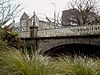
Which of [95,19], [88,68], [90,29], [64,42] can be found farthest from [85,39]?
[95,19]

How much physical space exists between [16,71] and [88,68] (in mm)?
1491

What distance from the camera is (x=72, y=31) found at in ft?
53.0

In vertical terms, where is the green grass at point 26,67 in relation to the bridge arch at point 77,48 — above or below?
above

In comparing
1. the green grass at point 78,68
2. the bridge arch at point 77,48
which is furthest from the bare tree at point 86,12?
the green grass at point 78,68

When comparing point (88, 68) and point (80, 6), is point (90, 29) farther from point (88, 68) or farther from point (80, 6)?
point (80, 6)

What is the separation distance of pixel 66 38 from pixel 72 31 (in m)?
0.71

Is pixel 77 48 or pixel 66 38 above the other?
pixel 66 38

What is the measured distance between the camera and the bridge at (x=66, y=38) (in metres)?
14.7

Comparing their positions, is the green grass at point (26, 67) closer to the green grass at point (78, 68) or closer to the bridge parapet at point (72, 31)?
the green grass at point (78, 68)

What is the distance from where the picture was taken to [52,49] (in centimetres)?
1792

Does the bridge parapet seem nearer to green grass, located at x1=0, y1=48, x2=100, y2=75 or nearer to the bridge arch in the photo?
the bridge arch

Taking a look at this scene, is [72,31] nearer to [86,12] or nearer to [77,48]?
[77,48]

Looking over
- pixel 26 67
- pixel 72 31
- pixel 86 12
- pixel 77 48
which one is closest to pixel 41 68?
pixel 26 67

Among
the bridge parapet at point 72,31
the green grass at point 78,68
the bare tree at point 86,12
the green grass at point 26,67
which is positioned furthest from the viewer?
the bare tree at point 86,12
